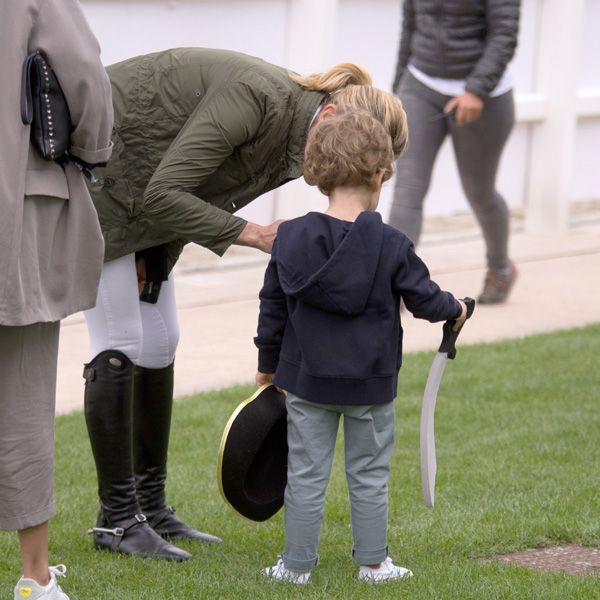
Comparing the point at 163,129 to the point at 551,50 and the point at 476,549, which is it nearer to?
the point at 476,549

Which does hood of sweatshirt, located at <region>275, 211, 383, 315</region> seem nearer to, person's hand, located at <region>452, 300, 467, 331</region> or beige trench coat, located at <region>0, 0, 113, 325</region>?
person's hand, located at <region>452, 300, 467, 331</region>

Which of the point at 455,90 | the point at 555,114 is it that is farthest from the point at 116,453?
the point at 555,114

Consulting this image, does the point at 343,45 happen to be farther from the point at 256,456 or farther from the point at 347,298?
the point at 347,298

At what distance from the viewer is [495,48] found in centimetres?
782

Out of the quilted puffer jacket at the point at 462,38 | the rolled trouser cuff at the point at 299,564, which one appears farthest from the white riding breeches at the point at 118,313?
the quilted puffer jacket at the point at 462,38

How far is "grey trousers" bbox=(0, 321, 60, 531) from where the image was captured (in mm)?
3541

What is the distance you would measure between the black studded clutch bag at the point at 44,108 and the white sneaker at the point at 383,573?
1.46 meters

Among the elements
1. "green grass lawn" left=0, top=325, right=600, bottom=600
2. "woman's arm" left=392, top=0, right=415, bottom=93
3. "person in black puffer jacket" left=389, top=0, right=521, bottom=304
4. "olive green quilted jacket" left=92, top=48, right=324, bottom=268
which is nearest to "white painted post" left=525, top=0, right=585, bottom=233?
"person in black puffer jacket" left=389, top=0, right=521, bottom=304

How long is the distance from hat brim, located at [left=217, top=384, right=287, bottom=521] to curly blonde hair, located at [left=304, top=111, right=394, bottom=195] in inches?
25.3

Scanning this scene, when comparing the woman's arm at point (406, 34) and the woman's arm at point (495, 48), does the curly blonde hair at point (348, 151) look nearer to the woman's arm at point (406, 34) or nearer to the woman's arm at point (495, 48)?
the woman's arm at point (495, 48)

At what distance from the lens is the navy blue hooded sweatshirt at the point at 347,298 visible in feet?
12.3

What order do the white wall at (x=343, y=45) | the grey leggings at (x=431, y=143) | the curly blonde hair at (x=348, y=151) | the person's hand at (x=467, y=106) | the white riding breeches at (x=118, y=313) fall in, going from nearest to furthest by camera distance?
the curly blonde hair at (x=348, y=151)
the white riding breeches at (x=118, y=313)
the person's hand at (x=467, y=106)
the grey leggings at (x=431, y=143)
the white wall at (x=343, y=45)

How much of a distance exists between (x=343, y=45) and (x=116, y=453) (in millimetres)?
6189

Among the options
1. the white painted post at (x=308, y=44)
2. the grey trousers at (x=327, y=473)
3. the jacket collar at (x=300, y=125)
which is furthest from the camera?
the white painted post at (x=308, y=44)
